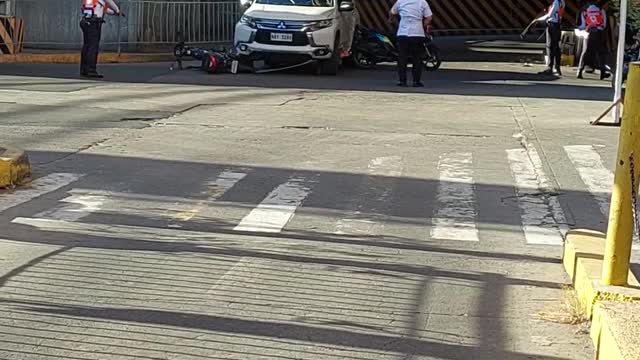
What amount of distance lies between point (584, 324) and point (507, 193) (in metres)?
4.37

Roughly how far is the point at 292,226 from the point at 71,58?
16.9 meters

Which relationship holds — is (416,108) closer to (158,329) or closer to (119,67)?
(119,67)

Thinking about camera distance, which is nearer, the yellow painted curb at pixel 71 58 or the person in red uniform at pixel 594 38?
the person in red uniform at pixel 594 38

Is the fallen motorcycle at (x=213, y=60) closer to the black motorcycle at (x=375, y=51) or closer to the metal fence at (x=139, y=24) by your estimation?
the metal fence at (x=139, y=24)

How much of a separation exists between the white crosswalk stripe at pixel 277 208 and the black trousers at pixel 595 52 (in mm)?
14455

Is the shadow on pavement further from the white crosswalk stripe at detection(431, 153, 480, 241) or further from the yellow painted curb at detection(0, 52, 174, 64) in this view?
the yellow painted curb at detection(0, 52, 174, 64)

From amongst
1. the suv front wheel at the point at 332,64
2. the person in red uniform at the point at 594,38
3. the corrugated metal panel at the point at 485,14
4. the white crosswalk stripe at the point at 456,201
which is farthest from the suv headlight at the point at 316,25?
the corrugated metal panel at the point at 485,14

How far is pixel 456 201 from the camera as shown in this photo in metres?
10.4

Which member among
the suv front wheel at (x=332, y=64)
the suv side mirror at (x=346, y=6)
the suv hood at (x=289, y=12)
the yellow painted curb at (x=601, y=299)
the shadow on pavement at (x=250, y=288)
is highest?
the suv side mirror at (x=346, y=6)

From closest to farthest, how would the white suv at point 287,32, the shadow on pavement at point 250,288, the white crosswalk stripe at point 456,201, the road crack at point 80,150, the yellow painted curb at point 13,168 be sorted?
1. the shadow on pavement at point 250,288
2. the white crosswalk stripe at point 456,201
3. the yellow painted curb at point 13,168
4. the road crack at point 80,150
5. the white suv at point 287,32

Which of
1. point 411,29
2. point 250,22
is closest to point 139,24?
point 250,22

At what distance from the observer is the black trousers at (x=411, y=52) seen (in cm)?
2092

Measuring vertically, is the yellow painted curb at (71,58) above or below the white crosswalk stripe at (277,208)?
below

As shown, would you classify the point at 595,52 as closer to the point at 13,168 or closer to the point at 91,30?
the point at 91,30
